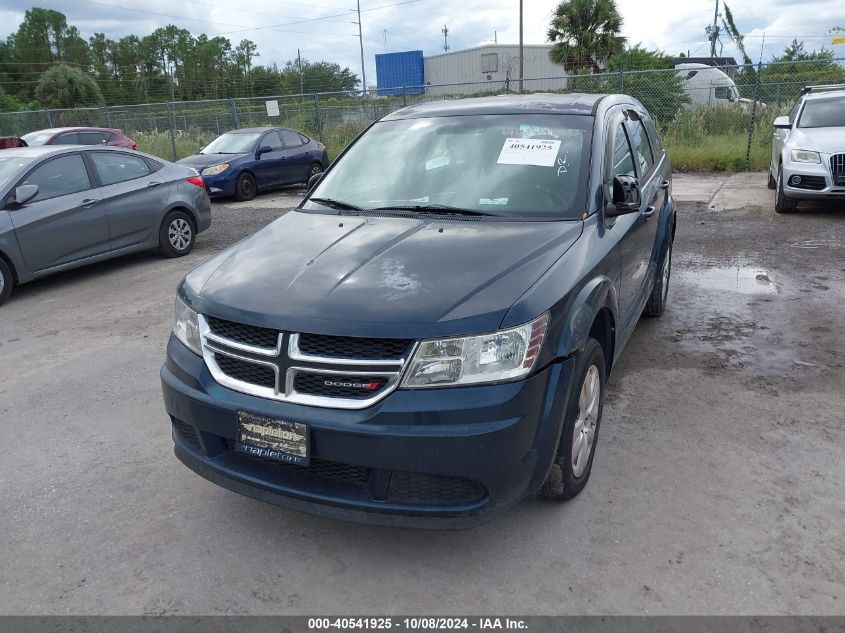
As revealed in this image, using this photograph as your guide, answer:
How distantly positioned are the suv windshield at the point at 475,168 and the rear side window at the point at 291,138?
11536 mm

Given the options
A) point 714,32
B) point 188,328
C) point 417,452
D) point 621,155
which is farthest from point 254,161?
point 714,32

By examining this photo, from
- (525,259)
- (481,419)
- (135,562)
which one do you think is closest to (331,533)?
(135,562)

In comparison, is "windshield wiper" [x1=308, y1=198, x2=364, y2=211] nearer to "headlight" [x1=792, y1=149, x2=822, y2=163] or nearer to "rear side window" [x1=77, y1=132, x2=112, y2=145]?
"headlight" [x1=792, y1=149, x2=822, y2=163]

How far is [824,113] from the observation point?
1035 centimetres

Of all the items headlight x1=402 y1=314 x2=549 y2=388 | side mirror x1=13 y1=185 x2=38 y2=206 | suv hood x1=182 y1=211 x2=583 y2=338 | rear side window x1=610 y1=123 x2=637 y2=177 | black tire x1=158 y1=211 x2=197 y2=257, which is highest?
rear side window x1=610 y1=123 x2=637 y2=177

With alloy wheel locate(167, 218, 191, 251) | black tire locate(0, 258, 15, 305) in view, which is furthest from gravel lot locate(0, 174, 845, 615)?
alloy wheel locate(167, 218, 191, 251)

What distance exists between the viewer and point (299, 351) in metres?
2.64

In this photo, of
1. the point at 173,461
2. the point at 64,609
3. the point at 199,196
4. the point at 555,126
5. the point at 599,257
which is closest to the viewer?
the point at 64,609

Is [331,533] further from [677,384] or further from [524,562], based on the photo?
[677,384]

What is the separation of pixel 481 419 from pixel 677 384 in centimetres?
246

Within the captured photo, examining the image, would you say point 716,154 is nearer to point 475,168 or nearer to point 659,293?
point 659,293

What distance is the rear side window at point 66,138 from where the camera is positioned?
1541 cm

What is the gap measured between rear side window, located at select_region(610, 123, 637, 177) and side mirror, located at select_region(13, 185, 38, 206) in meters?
5.92

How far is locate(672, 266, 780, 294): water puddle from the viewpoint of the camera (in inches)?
261
